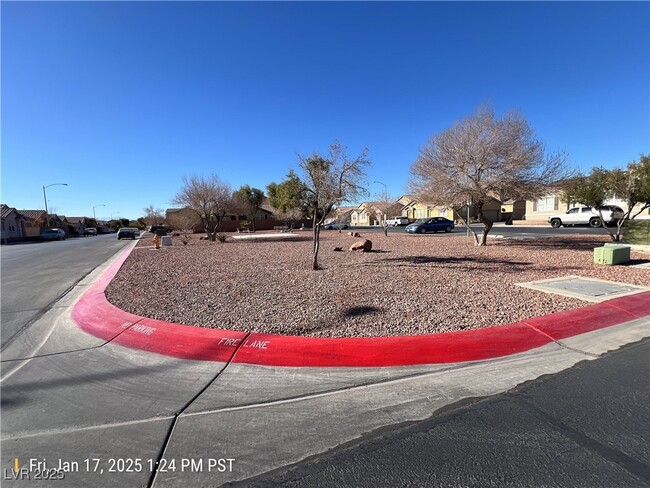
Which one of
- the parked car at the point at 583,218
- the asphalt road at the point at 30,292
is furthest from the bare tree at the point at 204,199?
the parked car at the point at 583,218

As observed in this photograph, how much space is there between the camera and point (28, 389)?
353 cm

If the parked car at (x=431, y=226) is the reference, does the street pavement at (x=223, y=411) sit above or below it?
below

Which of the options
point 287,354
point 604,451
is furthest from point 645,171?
point 287,354

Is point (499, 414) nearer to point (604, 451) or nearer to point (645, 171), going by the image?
point (604, 451)

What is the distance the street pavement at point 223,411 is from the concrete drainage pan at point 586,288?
8.03ft

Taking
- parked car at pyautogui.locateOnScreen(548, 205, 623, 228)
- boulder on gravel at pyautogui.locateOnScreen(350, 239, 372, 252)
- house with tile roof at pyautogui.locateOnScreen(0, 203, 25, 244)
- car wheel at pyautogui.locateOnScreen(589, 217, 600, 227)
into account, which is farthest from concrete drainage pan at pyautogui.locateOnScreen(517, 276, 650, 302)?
house with tile roof at pyautogui.locateOnScreen(0, 203, 25, 244)

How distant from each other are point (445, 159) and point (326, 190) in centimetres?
735

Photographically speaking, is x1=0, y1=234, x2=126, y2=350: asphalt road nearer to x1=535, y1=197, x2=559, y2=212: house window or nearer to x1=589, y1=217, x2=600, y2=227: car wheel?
x1=589, y1=217, x2=600, y2=227: car wheel

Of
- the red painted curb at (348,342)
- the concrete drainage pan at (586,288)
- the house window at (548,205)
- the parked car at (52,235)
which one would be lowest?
the red painted curb at (348,342)

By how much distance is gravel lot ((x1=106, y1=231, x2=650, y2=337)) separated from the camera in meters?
5.29

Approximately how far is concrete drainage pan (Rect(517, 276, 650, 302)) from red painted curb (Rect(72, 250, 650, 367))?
100cm

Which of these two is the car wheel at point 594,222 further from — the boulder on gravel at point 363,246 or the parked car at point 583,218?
the boulder on gravel at point 363,246

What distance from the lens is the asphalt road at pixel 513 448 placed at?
2203 mm

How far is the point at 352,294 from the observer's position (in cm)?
697
